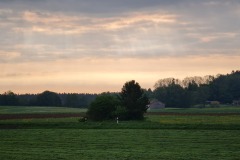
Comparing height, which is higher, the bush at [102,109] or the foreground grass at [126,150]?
the bush at [102,109]

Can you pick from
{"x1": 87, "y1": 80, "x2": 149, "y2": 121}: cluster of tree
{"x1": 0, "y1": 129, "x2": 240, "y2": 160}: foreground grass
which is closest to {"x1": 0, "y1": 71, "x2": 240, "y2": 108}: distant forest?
{"x1": 87, "y1": 80, "x2": 149, "y2": 121}: cluster of tree

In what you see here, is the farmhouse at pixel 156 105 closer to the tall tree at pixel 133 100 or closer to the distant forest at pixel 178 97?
the distant forest at pixel 178 97

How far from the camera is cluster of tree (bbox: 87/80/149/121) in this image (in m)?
67.7

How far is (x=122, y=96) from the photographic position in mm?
69500

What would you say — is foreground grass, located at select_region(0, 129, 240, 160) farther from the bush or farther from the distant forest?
the distant forest

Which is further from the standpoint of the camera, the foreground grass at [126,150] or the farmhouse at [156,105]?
the farmhouse at [156,105]

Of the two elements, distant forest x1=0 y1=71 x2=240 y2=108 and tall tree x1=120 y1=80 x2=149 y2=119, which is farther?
distant forest x1=0 y1=71 x2=240 y2=108

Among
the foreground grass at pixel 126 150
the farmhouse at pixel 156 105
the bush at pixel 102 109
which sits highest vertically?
the farmhouse at pixel 156 105

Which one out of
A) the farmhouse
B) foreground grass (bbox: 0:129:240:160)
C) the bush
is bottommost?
foreground grass (bbox: 0:129:240:160)

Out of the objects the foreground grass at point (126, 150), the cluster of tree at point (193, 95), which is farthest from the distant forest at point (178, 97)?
the foreground grass at point (126, 150)

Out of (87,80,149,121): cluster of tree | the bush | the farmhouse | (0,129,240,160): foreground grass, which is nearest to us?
(0,129,240,160): foreground grass

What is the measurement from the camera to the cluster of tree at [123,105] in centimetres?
6769

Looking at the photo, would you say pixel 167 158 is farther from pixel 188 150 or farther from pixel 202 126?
pixel 202 126

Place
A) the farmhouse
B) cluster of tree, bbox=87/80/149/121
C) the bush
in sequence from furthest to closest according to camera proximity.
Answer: the farmhouse → the bush → cluster of tree, bbox=87/80/149/121
